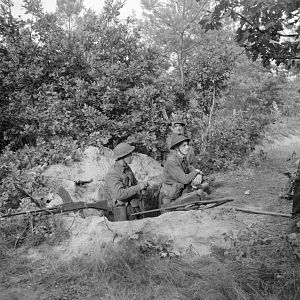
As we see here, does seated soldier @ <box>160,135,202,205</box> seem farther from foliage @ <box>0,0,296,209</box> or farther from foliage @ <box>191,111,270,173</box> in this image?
foliage @ <box>191,111,270,173</box>

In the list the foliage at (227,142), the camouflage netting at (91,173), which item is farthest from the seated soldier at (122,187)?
the foliage at (227,142)

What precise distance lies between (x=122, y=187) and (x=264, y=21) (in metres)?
3.14

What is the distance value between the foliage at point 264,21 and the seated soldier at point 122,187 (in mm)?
2388

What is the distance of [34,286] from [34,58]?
211 inches

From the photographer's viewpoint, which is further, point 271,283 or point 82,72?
point 82,72

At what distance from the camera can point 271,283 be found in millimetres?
3420

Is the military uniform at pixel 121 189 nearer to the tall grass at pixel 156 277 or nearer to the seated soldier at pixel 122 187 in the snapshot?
the seated soldier at pixel 122 187

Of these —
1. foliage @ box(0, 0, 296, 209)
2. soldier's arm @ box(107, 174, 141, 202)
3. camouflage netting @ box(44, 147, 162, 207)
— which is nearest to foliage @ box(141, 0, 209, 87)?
foliage @ box(0, 0, 296, 209)

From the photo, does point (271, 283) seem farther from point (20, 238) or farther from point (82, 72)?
point (82, 72)

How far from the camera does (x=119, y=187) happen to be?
5.66 meters

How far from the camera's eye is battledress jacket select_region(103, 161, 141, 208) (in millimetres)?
5648

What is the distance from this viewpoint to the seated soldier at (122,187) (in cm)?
566

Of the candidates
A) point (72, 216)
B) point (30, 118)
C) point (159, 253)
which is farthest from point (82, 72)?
point (159, 253)

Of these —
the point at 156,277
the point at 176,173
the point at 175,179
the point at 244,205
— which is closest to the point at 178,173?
the point at 176,173
